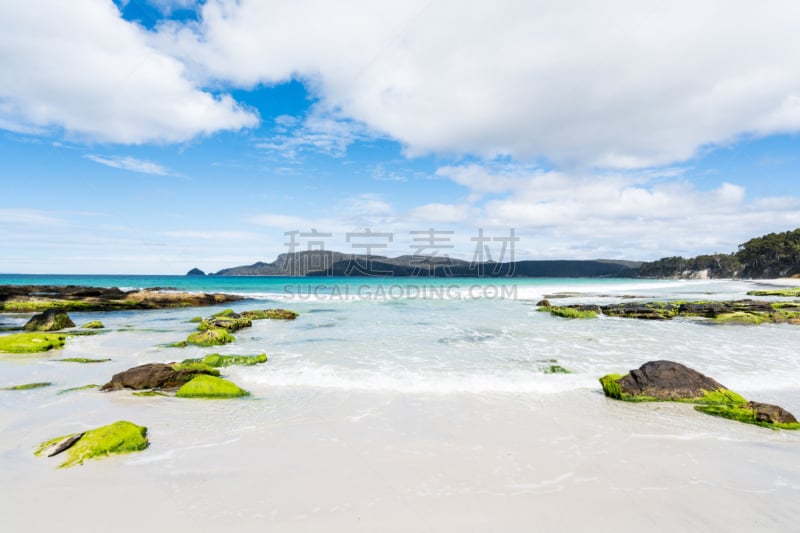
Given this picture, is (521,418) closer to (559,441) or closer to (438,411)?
(559,441)

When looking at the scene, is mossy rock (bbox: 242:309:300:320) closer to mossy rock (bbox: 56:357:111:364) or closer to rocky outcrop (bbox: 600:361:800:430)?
mossy rock (bbox: 56:357:111:364)

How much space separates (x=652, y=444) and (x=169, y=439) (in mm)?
8180

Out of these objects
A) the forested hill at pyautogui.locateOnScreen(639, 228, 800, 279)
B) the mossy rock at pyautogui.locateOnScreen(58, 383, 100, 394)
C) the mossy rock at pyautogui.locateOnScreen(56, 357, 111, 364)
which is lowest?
the mossy rock at pyautogui.locateOnScreen(56, 357, 111, 364)

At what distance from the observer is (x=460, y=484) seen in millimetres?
5055

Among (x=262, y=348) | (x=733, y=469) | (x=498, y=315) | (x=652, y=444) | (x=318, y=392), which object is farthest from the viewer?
(x=498, y=315)

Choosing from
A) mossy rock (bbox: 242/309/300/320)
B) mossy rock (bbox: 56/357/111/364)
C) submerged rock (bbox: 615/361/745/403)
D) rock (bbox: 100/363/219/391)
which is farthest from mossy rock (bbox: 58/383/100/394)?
mossy rock (bbox: 242/309/300/320)

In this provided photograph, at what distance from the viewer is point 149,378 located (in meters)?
9.44

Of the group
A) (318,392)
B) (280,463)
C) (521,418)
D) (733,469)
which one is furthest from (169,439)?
(733,469)

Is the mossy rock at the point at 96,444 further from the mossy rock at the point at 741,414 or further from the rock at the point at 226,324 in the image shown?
the rock at the point at 226,324

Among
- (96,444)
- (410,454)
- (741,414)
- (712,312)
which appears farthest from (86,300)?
(712,312)

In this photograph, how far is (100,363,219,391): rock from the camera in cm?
931

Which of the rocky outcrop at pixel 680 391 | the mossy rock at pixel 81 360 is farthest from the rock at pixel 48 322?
the rocky outcrop at pixel 680 391

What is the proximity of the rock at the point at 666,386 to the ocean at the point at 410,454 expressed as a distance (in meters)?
0.38

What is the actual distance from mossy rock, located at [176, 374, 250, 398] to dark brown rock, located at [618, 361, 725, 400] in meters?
9.07
